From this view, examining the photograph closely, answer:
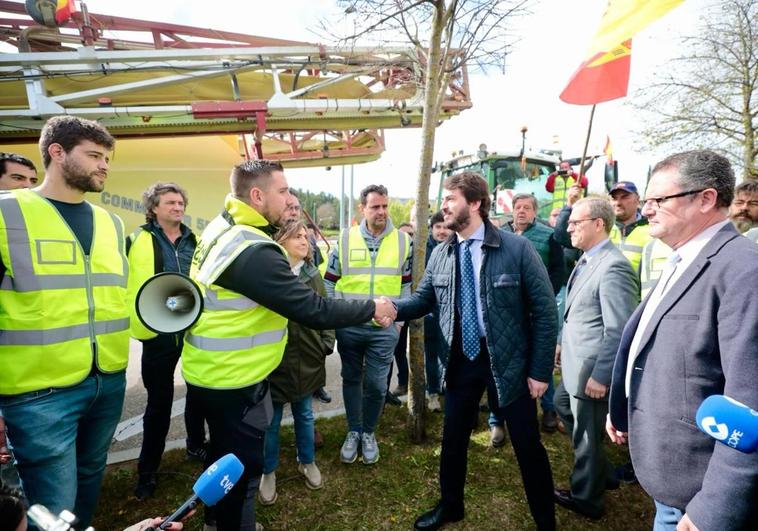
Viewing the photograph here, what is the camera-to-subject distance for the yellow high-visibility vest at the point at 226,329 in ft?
5.70

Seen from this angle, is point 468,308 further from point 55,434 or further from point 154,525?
point 55,434

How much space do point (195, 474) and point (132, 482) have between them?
1.46 feet

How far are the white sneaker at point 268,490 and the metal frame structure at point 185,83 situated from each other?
4.29 meters

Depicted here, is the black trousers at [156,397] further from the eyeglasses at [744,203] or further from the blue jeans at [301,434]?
the eyeglasses at [744,203]

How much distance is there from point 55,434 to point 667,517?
2.61m

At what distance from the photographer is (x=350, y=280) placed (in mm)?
3248

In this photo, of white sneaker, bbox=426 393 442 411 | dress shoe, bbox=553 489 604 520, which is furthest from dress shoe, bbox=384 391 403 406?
dress shoe, bbox=553 489 604 520

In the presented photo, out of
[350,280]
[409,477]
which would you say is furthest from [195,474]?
[350,280]

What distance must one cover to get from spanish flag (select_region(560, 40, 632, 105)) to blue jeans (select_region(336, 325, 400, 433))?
341 centimetres

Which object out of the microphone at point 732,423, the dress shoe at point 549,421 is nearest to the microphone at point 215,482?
the microphone at point 732,423

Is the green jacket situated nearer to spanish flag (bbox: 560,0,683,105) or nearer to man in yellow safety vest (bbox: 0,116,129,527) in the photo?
man in yellow safety vest (bbox: 0,116,129,527)

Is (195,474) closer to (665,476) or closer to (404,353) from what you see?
(404,353)

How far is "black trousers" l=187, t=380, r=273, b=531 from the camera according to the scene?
178cm

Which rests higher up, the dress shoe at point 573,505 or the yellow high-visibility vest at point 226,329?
the yellow high-visibility vest at point 226,329
